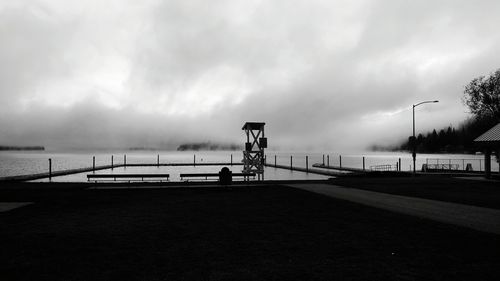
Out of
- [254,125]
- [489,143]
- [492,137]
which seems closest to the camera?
[492,137]

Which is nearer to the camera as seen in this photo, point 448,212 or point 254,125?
point 448,212

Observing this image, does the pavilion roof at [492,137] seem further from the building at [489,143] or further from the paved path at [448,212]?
the paved path at [448,212]

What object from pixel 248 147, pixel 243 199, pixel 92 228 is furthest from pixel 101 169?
pixel 92 228

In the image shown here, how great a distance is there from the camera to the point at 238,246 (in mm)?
8500

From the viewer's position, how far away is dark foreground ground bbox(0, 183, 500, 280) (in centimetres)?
662

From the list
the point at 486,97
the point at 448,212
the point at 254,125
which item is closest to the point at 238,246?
the point at 448,212

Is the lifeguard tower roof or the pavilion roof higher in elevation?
the lifeguard tower roof

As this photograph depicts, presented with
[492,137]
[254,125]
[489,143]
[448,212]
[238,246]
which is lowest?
[448,212]

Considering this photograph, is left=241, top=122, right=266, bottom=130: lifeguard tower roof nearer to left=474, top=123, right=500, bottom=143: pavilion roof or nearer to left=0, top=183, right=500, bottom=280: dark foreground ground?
left=474, top=123, right=500, bottom=143: pavilion roof

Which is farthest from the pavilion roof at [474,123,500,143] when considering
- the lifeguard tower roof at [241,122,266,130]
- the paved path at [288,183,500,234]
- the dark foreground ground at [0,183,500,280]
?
the dark foreground ground at [0,183,500,280]

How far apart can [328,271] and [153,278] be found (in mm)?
3133

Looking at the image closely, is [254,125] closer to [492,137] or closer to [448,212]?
[492,137]

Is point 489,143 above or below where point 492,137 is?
below

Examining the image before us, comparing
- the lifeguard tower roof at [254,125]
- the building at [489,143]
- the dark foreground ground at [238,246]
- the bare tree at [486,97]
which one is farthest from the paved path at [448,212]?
the bare tree at [486,97]
